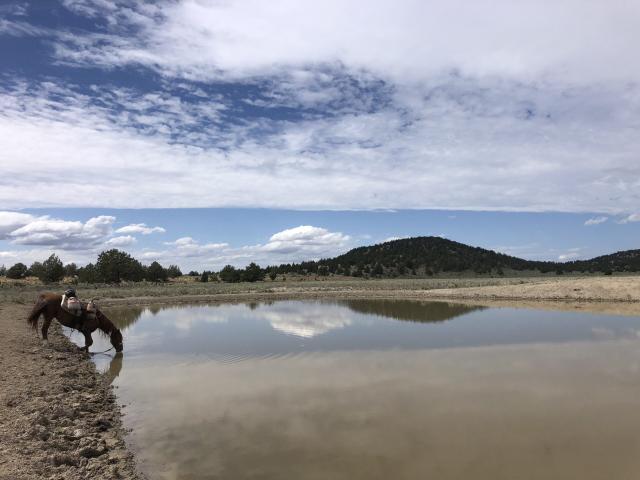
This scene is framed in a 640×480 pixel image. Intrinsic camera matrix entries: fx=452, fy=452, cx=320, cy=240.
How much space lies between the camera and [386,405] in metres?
8.96

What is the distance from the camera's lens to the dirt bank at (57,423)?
6.09 m

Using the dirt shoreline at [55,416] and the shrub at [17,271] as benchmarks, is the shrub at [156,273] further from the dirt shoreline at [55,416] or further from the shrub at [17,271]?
the dirt shoreline at [55,416]

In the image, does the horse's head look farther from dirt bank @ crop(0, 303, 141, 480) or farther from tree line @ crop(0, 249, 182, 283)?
tree line @ crop(0, 249, 182, 283)

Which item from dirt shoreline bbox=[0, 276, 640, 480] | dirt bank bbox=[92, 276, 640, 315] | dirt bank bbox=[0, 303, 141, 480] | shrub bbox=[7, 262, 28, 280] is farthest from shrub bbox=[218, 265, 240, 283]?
dirt bank bbox=[0, 303, 141, 480]

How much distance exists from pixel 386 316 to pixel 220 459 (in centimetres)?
2042

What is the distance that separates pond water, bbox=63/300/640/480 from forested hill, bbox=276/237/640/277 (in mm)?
92782

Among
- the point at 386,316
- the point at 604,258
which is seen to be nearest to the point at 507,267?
the point at 604,258

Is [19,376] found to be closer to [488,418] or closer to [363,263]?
[488,418]

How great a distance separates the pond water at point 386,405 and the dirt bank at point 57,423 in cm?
47

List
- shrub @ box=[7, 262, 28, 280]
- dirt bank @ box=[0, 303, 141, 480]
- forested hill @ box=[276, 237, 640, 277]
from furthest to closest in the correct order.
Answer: forested hill @ box=[276, 237, 640, 277] < shrub @ box=[7, 262, 28, 280] < dirt bank @ box=[0, 303, 141, 480]

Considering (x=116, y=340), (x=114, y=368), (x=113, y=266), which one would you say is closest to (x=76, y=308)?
(x=116, y=340)

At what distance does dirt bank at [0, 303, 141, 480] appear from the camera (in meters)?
6.09

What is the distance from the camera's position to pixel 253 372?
12078 millimetres

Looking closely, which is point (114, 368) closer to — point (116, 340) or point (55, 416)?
point (116, 340)
